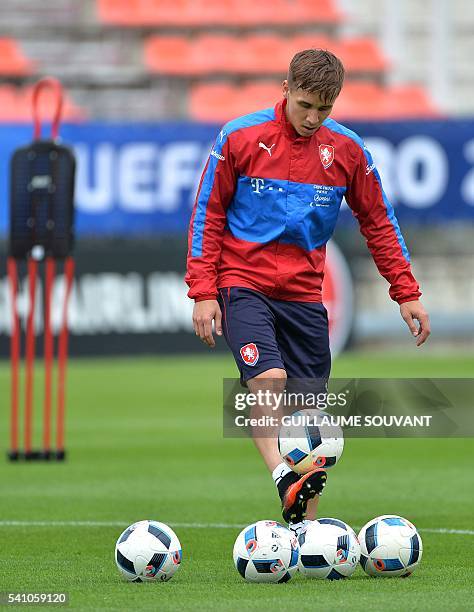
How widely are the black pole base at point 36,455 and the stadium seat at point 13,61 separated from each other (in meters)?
17.7

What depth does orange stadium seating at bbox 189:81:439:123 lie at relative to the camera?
1082 inches

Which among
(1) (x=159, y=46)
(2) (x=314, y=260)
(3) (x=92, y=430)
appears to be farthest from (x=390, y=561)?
(1) (x=159, y=46)

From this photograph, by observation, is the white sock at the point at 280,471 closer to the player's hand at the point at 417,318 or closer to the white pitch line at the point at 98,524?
the player's hand at the point at 417,318

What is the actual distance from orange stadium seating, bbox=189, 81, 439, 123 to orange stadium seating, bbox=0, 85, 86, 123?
2.32m

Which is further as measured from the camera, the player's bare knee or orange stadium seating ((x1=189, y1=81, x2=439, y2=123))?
orange stadium seating ((x1=189, y1=81, x2=439, y2=123))

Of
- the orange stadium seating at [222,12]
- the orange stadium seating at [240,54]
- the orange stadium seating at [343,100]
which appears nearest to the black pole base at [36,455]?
the orange stadium seating at [343,100]

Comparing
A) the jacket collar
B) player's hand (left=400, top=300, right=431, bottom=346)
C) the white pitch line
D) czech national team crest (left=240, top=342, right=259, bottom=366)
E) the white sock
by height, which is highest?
the jacket collar

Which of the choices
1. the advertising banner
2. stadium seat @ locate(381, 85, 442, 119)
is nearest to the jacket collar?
the advertising banner

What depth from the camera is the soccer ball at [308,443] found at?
217 inches

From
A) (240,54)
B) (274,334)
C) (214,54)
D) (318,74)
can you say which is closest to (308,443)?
(274,334)

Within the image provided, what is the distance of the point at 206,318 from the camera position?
593 centimetres

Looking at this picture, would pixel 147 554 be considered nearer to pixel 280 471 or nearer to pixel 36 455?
pixel 280 471

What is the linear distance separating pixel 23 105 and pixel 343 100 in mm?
6335

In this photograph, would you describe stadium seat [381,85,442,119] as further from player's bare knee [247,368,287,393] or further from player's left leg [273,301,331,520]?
player's bare knee [247,368,287,393]
